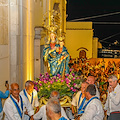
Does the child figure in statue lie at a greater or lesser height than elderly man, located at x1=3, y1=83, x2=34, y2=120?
greater

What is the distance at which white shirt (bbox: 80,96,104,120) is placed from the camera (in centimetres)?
626

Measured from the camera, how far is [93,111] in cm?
632

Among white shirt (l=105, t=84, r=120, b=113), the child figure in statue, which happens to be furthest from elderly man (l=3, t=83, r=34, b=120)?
the child figure in statue

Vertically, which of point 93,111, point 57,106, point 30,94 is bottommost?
point 30,94

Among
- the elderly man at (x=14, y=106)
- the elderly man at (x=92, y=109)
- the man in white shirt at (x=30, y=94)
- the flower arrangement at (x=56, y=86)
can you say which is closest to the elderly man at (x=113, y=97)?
the elderly man at (x=92, y=109)

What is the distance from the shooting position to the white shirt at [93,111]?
626 centimetres

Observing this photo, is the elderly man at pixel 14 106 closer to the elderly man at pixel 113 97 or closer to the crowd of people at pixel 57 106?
the crowd of people at pixel 57 106

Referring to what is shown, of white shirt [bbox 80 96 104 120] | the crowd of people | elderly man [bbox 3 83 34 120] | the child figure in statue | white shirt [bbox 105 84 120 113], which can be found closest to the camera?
the crowd of people

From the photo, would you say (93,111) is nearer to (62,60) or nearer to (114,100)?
(114,100)

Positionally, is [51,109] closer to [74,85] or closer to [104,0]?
[74,85]

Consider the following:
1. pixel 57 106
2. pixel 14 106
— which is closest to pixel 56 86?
pixel 14 106

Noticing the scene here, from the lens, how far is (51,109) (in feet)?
15.1

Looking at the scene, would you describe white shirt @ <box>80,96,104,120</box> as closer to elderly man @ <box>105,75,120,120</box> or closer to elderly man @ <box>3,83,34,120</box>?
elderly man @ <box>3,83,34,120</box>

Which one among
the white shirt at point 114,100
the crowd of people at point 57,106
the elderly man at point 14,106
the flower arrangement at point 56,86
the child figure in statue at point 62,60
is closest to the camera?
the crowd of people at point 57,106
